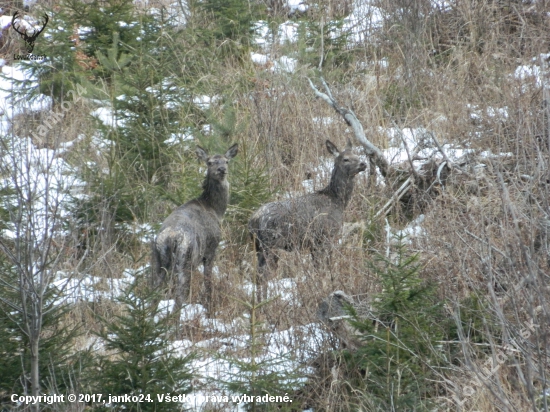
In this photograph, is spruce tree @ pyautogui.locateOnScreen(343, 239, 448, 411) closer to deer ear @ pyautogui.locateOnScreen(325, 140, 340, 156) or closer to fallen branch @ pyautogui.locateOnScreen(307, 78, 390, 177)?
deer ear @ pyautogui.locateOnScreen(325, 140, 340, 156)

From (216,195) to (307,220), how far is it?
3.36 ft

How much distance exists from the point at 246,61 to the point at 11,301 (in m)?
8.66

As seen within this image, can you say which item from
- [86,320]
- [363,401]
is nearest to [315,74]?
[86,320]

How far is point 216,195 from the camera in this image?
946 cm

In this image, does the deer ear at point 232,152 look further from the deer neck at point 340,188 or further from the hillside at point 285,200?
the deer neck at point 340,188

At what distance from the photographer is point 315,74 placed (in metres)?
12.9

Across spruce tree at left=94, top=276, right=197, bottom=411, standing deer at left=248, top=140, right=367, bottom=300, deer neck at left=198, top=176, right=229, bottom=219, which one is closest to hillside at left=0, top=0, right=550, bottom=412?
spruce tree at left=94, top=276, right=197, bottom=411

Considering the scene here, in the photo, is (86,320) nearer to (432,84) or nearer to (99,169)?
(99,169)

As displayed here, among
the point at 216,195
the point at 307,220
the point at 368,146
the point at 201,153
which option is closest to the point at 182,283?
the point at 216,195

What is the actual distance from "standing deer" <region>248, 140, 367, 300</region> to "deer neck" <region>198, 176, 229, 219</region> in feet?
1.37

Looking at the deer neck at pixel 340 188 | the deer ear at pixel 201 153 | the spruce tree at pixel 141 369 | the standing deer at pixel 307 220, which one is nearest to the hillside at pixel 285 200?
the spruce tree at pixel 141 369

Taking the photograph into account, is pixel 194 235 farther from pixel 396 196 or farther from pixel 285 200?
pixel 396 196

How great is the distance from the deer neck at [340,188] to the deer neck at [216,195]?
107cm

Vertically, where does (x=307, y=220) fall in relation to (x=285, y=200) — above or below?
below
